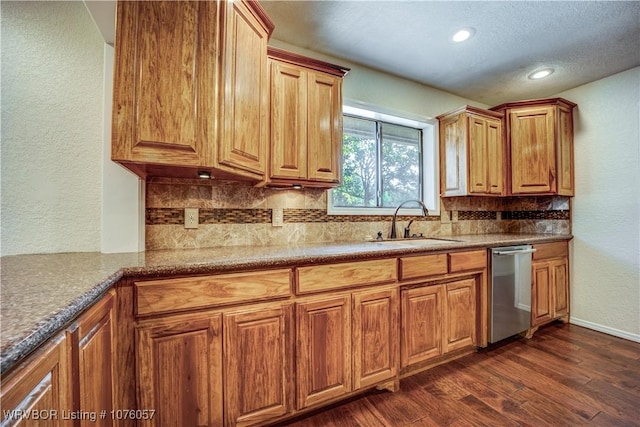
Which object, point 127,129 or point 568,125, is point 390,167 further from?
point 127,129

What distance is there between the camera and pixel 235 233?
1.92m

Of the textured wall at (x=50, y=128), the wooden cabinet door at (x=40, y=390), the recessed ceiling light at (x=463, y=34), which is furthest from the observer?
the recessed ceiling light at (x=463, y=34)

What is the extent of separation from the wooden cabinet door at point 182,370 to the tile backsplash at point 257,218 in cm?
69

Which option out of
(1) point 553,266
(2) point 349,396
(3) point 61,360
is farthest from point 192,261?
(1) point 553,266

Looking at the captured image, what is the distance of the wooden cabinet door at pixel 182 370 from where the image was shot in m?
1.15

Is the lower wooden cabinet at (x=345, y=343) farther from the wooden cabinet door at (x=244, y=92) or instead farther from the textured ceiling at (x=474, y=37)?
the textured ceiling at (x=474, y=37)

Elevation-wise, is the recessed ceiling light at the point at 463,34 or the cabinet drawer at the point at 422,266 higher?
the recessed ceiling light at the point at 463,34

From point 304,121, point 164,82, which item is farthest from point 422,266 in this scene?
point 164,82

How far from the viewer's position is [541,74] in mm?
2590

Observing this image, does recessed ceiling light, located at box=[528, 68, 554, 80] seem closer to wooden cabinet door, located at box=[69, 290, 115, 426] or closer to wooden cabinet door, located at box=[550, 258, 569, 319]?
wooden cabinet door, located at box=[550, 258, 569, 319]

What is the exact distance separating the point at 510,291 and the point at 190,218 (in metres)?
2.60

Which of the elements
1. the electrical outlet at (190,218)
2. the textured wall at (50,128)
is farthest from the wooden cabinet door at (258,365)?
the textured wall at (50,128)

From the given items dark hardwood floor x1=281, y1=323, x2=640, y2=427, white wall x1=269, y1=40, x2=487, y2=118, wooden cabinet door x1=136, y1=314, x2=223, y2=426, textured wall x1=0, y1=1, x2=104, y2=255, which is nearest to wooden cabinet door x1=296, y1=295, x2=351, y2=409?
dark hardwood floor x1=281, y1=323, x2=640, y2=427

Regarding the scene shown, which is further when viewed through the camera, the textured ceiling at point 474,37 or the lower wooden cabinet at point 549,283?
the lower wooden cabinet at point 549,283
